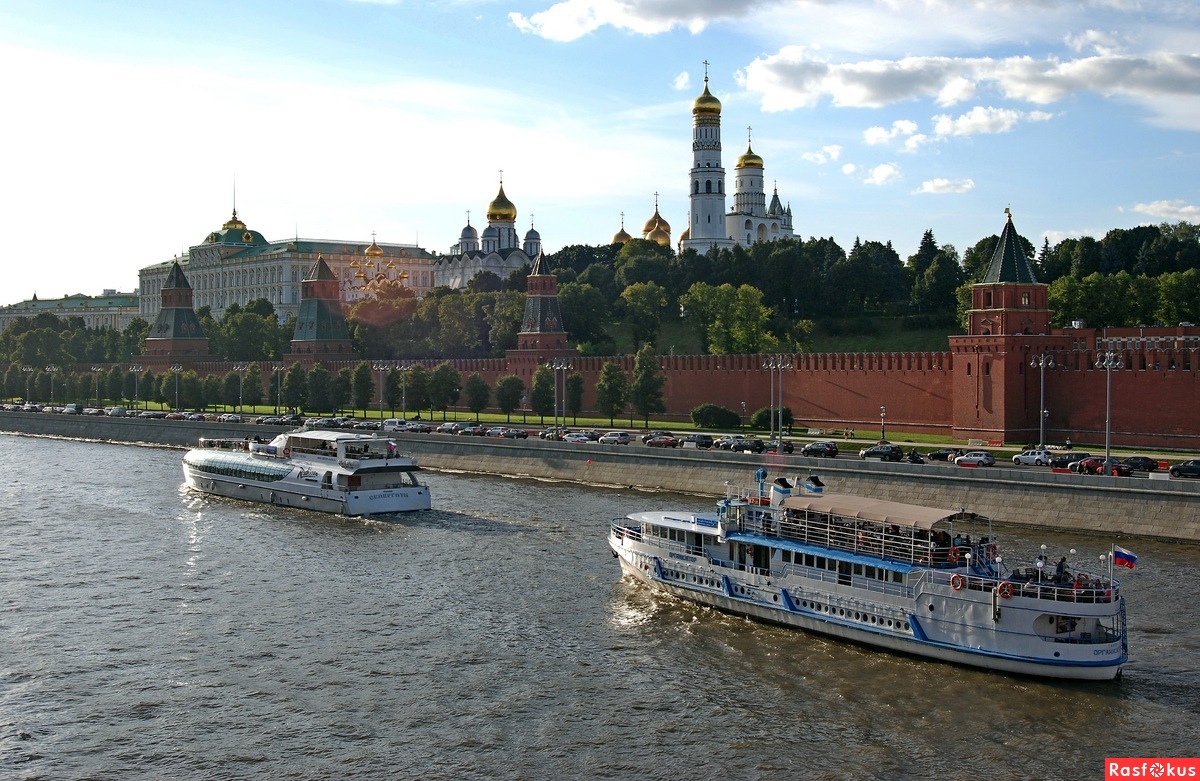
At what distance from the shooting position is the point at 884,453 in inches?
1956

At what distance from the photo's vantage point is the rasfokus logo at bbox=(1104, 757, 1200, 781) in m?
20.4

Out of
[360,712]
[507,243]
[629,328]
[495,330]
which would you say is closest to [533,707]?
[360,712]

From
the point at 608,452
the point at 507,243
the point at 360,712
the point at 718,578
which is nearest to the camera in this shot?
the point at 360,712

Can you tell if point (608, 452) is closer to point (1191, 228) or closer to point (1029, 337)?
point (1029, 337)

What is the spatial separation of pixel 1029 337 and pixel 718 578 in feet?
100

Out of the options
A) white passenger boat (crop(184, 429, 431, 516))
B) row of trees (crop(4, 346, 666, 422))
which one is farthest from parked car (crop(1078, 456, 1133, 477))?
row of trees (crop(4, 346, 666, 422))

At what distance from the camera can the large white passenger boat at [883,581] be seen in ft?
82.1

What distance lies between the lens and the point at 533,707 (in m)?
23.7

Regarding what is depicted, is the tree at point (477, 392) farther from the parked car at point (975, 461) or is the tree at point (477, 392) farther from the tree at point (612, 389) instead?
the parked car at point (975, 461)

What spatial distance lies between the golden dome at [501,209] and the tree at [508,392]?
7111 centimetres

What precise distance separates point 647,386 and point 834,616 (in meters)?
40.8

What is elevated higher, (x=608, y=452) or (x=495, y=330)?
(x=495, y=330)

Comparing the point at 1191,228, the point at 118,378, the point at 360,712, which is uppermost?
the point at 1191,228

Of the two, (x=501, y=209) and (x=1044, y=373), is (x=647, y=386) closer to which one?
(x=1044, y=373)
